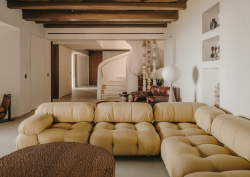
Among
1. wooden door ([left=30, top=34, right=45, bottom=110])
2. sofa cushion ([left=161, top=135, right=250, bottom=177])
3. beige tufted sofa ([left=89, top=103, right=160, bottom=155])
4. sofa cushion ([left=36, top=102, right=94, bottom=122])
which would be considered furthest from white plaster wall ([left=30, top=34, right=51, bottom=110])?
sofa cushion ([left=161, top=135, right=250, bottom=177])

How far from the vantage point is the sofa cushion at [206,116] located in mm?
2838

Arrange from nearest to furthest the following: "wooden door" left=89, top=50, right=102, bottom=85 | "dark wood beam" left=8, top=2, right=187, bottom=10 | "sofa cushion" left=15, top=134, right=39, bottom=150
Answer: "sofa cushion" left=15, top=134, right=39, bottom=150 < "dark wood beam" left=8, top=2, right=187, bottom=10 < "wooden door" left=89, top=50, right=102, bottom=85

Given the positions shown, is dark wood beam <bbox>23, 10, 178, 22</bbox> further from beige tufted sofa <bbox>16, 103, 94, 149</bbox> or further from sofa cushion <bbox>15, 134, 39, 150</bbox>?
sofa cushion <bbox>15, 134, 39, 150</bbox>

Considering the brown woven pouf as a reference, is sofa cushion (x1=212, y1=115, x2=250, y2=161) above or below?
above

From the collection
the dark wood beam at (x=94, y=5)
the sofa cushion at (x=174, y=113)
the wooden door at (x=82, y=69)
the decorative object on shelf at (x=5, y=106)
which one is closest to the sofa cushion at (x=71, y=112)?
the sofa cushion at (x=174, y=113)

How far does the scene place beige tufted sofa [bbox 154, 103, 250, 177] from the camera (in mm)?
1848

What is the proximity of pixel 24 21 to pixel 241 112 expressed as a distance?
6164 millimetres

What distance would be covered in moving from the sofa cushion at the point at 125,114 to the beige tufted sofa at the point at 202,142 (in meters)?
0.19

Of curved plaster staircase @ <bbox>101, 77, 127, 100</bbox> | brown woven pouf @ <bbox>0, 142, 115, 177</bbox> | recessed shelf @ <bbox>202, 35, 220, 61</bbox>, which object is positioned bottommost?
brown woven pouf @ <bbox>0, 142, 115, 177</bbox>

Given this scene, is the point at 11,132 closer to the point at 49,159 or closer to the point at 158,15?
the point at 49,159

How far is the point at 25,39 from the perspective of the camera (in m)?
6.17

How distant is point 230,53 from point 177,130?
58.8 inches

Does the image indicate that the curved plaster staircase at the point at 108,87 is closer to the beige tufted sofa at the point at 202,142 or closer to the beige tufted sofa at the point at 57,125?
the beige tufted sofa at the point at 57,125

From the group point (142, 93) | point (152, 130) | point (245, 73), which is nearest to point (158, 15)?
point (142, 93)
